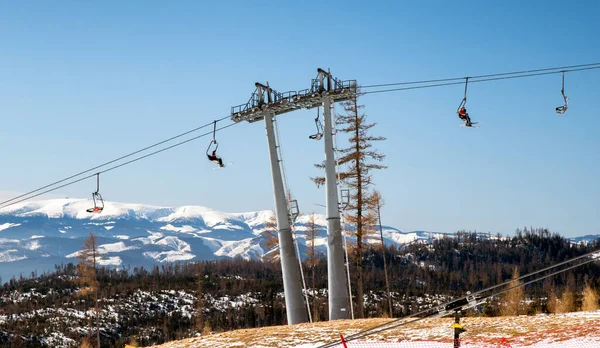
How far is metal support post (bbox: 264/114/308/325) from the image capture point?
93.7ft

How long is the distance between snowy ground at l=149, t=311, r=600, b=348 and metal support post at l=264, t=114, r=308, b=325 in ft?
10.5

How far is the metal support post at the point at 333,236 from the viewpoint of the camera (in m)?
27.8

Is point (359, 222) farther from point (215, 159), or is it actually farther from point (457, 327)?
point (457, 327)

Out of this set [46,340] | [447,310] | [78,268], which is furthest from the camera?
[46,340]

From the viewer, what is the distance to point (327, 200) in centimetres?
2806

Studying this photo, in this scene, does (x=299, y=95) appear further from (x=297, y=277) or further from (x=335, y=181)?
(x=297, y=277)

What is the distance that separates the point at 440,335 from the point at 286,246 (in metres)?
9.57

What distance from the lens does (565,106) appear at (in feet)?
70.2

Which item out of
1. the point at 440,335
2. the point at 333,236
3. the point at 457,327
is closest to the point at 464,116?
the point at 440,335

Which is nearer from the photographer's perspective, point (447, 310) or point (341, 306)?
point (447, 310)

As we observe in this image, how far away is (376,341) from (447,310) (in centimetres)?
1161

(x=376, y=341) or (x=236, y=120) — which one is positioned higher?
(x=236, y=120)

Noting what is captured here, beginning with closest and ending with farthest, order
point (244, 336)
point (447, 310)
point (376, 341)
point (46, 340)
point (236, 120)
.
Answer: point (447, 310)
point (376, 341)
point (244, 336)
point (236, 120)
point (46, 340)

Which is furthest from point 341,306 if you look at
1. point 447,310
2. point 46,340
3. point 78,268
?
point 46,340
